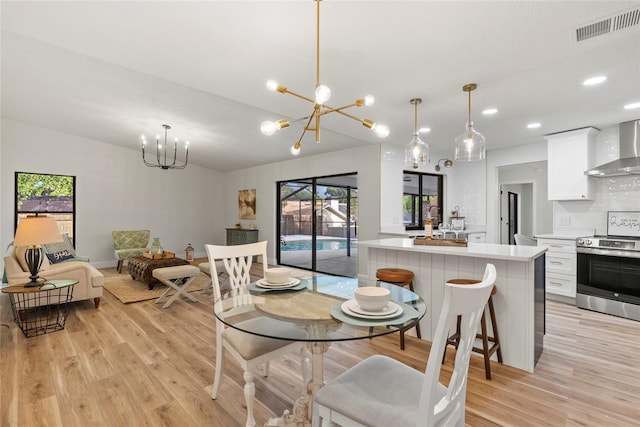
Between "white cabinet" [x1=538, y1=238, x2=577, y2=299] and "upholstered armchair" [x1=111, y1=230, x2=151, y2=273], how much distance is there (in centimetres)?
740

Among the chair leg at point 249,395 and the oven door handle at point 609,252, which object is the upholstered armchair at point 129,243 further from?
the oven door handle at point 609,252

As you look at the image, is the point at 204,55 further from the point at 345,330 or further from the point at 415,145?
the point at 345,330

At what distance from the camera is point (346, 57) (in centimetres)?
254

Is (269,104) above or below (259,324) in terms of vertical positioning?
above

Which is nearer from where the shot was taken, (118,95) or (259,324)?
(259,324)

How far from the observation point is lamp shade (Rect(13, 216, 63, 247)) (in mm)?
3000

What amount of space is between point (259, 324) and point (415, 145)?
2447 mm

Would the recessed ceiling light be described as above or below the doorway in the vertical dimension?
above

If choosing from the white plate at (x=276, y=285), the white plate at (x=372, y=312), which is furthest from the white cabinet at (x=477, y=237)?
the white plate at (x=372, y=312)

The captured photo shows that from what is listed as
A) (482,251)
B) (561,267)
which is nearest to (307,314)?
(482,251)

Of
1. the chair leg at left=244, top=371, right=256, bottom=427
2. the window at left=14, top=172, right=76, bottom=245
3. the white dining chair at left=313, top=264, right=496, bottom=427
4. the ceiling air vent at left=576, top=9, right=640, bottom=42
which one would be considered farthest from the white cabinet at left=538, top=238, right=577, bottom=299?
the window at left=14, top=172, right=76, bottom=245

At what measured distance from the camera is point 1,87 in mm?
4375

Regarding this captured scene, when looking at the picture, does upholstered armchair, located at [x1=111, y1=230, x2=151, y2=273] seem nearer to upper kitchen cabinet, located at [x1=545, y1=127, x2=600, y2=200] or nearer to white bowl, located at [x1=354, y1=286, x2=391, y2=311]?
white bowl, located at [x1=354, y1=286, x2=391, y2=311]

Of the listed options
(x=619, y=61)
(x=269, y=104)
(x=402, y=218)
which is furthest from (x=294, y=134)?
(x=619, y=61)
